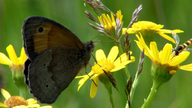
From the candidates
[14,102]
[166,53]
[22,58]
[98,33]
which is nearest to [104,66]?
[166,53]

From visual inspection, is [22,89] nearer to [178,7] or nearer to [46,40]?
[46,40]

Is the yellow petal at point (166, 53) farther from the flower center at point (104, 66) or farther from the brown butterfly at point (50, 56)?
the brown butterfly at point (50, 56)

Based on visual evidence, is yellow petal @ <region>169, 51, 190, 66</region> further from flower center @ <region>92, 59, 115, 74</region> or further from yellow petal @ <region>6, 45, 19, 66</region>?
yellow petal @ <region>6, 45, 19, 66</region>

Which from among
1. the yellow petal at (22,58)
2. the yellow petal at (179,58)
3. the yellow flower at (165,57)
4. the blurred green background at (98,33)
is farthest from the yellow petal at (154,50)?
the yellow petal at (22,58)

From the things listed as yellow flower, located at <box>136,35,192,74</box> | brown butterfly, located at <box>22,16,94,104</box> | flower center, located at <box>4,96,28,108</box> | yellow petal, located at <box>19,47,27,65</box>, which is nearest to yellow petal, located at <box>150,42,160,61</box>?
yellow flower, located at <box>136,35,192,74</box>

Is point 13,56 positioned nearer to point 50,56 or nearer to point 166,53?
point 50,56

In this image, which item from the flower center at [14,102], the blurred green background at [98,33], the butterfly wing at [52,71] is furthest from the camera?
the blurred green background at [98,33]
